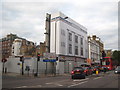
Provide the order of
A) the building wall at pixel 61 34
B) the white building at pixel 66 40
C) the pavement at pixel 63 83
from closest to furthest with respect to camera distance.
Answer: the pavement at pixel 63 83 < the white building at pixel 66 40 < the building wall at pixel 61 34

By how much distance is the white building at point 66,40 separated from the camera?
48.0 m

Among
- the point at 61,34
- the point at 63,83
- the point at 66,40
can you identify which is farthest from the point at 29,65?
the point at 63,83

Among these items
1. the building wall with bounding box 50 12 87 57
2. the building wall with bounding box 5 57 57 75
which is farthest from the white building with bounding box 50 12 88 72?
the building wall with bounding box 5 57 57 75

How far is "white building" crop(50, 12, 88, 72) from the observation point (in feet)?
157

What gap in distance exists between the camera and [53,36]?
1925 inches

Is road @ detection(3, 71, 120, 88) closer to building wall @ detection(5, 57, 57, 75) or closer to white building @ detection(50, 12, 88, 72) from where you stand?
building wall @ detection(5, 57, 57, 75)

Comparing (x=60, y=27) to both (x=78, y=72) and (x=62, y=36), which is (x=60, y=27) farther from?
(x=78, y=72)

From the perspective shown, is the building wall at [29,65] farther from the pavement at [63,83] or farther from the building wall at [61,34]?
the pavement at [63,83]

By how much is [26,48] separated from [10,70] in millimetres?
37987

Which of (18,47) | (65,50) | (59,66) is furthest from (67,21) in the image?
(18,47)

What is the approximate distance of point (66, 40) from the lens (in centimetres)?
5166

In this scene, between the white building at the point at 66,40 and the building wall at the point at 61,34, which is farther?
the building wall at the point at 61,34

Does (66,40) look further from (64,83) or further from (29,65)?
(64,83)

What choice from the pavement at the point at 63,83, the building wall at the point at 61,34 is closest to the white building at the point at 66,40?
the building wall at the point at 61,34
